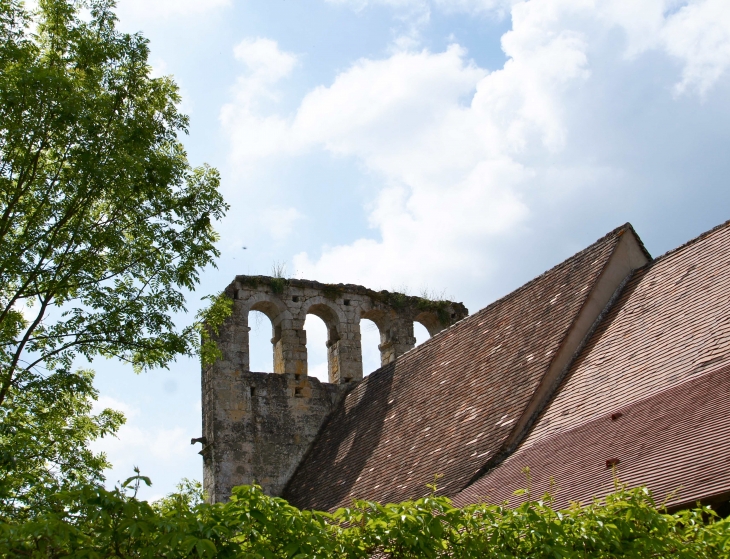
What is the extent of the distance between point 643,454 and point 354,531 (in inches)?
123

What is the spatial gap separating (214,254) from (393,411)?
14.2 ft

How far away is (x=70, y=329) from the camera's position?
1027 cm

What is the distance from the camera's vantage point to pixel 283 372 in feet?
54.2

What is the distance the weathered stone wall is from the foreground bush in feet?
31.0

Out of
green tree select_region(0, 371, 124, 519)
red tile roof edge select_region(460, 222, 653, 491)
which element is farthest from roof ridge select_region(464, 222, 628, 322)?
green tree select_region(0, 371, 124, 519)

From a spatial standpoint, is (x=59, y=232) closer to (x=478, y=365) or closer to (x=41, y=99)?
(x=41, y=99)

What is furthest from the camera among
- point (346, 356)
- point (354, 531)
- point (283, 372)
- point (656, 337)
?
point (346, 356)

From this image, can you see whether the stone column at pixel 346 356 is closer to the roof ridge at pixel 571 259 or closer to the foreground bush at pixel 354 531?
the roof ridge at pixel 571 259

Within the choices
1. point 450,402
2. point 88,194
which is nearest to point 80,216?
point 88,194

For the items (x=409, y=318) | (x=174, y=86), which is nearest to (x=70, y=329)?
(x=174, y=86)

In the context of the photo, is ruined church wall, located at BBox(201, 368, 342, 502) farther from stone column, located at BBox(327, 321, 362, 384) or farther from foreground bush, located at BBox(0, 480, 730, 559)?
foreground bush, located at BBox(0, 480, 730, 559)

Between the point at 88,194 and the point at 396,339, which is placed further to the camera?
the point at 396,339

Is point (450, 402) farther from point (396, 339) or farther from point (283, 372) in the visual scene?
point (396, 339)

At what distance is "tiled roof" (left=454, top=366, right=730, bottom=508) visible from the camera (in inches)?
284
